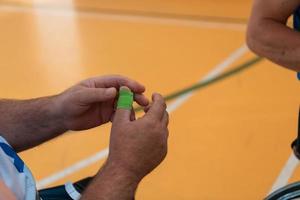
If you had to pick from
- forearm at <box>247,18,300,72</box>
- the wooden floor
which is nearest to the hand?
forearm at <box>247,18,300,72</box>

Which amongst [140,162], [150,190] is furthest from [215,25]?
[140,162]

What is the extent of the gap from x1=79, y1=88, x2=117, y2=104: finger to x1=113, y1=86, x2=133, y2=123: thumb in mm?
21

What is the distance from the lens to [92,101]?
1.09 meters

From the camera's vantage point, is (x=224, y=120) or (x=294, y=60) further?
(x=224, y=120)

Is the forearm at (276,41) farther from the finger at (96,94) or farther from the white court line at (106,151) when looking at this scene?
the white court line at (106,151)

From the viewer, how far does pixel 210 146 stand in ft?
7.55

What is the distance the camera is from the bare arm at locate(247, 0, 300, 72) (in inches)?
43.3

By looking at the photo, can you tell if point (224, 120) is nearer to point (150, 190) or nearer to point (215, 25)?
point (150, 190)

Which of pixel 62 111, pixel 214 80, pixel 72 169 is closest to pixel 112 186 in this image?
pixel 62 111

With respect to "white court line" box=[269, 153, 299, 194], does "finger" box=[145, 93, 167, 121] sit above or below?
above

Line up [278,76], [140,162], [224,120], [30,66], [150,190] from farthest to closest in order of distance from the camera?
[30,66], [278,76], [224,120], [150,190], [140,162]

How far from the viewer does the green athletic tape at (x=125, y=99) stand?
102cm

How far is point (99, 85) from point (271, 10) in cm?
42

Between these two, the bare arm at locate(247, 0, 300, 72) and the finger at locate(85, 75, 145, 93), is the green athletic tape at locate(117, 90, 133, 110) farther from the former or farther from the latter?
the bare arm at locate(247, 0, 300, 72)
